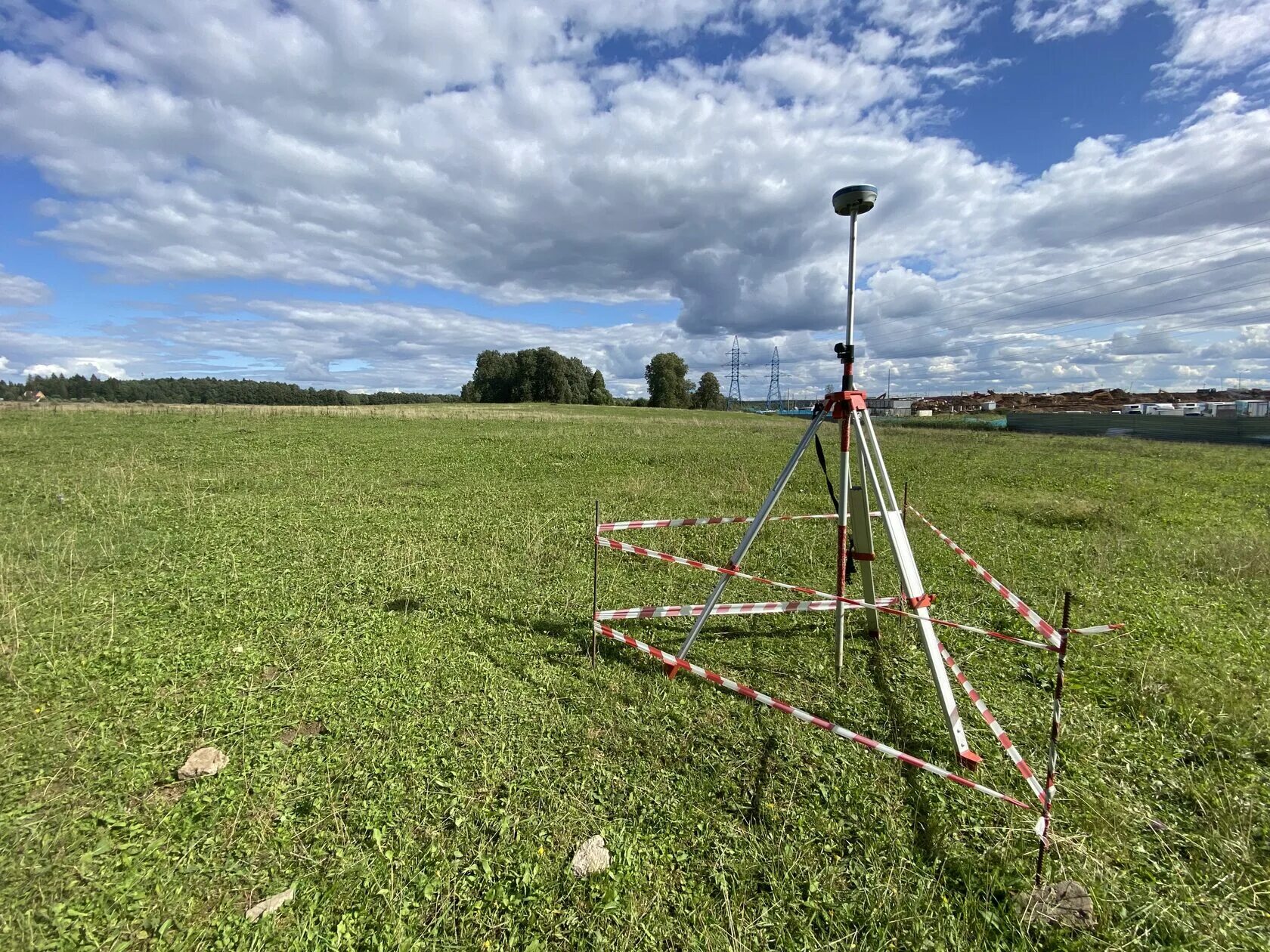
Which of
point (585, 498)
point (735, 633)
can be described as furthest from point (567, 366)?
point (735, 633)

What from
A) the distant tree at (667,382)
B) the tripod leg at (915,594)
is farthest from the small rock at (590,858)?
the distant tree at (667,382)

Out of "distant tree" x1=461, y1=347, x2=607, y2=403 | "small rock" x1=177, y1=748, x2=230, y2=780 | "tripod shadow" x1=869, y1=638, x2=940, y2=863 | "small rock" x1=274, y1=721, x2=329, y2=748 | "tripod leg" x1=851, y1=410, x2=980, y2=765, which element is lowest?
"tripod shadow" x1=869, y1=638, x2=940, y2=863

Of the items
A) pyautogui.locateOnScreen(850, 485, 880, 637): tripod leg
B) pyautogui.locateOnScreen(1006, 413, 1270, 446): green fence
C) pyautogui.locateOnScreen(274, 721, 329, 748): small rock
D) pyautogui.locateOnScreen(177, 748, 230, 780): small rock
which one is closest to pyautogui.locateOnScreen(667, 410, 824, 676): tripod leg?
pyautogui.locateOnScreen(850, 485, 880, 637): tripod leg

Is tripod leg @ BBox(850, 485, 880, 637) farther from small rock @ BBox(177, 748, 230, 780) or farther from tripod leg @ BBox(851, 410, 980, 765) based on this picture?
small rock @ BBox(177, 748, 230, 780)

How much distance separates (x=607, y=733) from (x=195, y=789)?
2.69 meters

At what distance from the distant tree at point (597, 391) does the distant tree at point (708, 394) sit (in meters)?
18.9

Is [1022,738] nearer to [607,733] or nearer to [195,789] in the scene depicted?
[607,733]

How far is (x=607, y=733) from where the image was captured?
4145 mm

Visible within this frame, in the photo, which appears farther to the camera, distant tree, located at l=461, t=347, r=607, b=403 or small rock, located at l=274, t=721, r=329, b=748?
distant tree, located at l=461, t=347, r=607, b=403

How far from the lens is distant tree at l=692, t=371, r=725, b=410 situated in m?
115

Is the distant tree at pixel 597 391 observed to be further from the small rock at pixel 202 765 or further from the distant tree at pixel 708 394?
the small rock at pixel 202 765

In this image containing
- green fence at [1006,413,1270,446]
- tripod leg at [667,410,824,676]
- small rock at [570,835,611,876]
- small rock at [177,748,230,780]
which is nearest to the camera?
small rock at [570,835,611,876]

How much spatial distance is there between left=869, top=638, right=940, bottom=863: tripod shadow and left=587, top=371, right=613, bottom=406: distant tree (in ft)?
332

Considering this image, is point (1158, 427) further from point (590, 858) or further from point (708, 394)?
point (708, 394)
